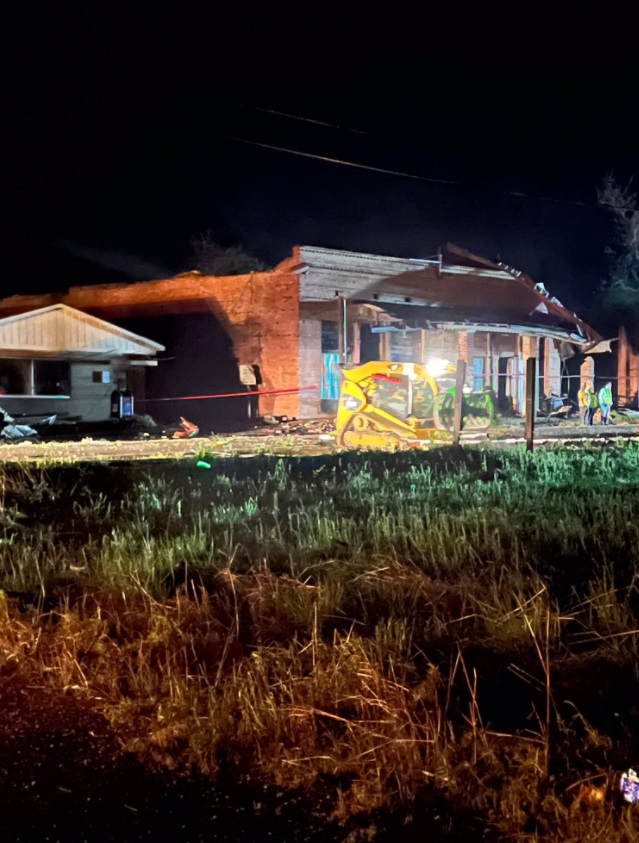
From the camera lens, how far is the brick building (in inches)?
1136

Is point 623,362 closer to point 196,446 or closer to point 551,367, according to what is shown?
point 551,367

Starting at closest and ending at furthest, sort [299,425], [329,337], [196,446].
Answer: [196,446] → [299,425] → [329,337]

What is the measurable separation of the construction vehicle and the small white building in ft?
38.8

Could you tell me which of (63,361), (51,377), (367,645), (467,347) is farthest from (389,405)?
(467,347)

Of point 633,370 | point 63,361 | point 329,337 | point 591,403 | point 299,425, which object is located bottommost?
point 299,425

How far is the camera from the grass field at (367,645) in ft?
10.8

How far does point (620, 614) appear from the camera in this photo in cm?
460

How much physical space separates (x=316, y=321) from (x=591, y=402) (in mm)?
9581

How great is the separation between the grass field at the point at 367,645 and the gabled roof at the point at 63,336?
17.5m

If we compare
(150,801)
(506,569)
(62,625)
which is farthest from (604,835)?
(62,625)

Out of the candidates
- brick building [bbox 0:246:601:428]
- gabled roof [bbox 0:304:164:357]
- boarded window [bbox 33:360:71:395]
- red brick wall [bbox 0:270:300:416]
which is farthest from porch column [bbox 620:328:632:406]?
boarded window [bbox 33:360:71:395]

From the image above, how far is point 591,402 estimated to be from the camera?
87.3ft

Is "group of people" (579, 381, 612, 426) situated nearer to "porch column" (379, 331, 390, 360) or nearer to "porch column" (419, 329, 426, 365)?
"porch column" (419, 329, 426, 365)

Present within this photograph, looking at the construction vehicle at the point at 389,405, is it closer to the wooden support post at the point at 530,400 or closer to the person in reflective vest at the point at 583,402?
the wooden support post at the point at 530,400
